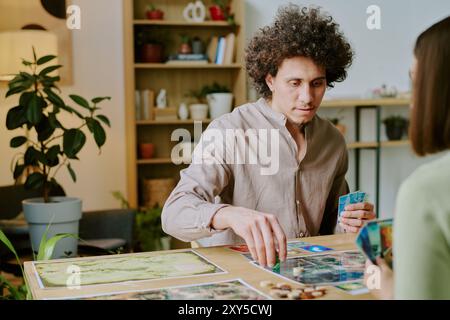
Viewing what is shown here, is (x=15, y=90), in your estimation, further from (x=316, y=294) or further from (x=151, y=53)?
(x=316, y=294)

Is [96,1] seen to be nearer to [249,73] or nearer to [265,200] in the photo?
[249,73]

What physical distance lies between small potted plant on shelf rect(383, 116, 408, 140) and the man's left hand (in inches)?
98.7

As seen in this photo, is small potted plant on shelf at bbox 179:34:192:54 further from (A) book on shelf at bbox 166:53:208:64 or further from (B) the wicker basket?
(B) the wicker basket

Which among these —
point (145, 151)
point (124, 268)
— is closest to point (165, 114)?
point (145, 151)

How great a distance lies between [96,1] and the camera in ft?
11.9

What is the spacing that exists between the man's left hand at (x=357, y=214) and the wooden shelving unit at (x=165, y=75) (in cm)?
208

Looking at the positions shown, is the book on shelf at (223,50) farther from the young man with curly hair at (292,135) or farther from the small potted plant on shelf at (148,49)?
the young man with curly hair at (292,135)

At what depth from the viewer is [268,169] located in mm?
1402

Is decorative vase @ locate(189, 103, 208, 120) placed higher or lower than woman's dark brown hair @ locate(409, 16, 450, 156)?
lower

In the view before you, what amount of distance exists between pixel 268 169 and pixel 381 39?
0.95 metres

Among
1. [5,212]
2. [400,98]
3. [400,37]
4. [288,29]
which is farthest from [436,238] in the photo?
[400,98]

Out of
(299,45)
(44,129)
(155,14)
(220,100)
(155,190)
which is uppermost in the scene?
(155,14)

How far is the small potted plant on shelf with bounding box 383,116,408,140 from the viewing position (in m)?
3.62

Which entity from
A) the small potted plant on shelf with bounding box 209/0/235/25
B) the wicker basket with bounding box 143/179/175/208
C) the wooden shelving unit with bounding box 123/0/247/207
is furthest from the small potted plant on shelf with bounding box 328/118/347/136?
the wicker basket with bounding box 143/179/175/208
